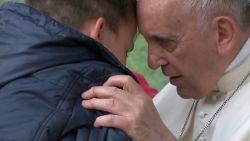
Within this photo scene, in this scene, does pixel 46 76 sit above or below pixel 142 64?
above

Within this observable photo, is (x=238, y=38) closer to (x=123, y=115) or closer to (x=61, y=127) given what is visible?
(x=123, y=115)

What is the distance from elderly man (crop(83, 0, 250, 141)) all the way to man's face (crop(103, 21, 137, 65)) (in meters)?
0.11

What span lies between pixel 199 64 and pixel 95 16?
46cm

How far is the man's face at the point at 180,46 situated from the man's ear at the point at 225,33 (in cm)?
2

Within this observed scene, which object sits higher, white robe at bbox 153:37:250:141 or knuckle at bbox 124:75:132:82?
knuckle at bbox 124:75:132:82

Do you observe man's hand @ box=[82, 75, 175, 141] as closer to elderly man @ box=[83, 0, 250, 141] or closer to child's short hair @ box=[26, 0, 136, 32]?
elderly man @ box=[83, 0, 250, 141]

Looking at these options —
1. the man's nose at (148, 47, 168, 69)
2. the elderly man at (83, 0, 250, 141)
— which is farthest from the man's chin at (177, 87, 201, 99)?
the man's nose at (148, 47, 168, 69)

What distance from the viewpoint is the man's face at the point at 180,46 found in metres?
1.71

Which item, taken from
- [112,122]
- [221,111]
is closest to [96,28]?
[112,122]

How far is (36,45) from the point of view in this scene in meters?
1.39

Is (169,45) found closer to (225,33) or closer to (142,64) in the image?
(225,33)

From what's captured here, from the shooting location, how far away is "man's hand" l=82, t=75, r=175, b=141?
1.40 m

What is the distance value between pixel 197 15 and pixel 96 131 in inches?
21.3

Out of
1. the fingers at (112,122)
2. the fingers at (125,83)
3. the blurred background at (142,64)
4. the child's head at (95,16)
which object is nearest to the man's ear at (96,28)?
the child's head at (95,16)
